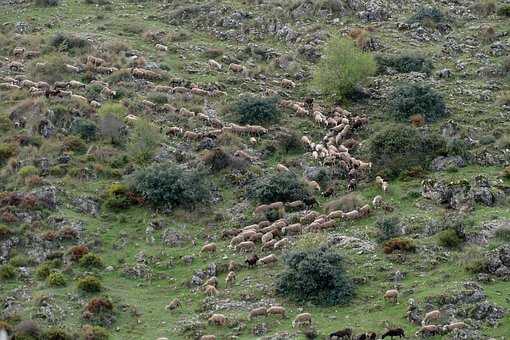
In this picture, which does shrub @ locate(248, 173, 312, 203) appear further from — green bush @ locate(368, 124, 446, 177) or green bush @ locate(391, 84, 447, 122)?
green bush @ locate(391, 84, 447, 122)

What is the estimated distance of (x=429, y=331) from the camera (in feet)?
94.6

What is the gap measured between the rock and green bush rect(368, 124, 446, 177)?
1.37ft

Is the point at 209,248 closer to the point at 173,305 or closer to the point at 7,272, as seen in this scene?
the point at 173,305

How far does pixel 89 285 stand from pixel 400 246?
12.5 m

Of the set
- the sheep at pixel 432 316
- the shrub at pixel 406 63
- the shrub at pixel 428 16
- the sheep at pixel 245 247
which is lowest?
the sheep at pixel 245 247

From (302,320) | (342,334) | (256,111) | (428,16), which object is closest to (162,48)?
(256,111)

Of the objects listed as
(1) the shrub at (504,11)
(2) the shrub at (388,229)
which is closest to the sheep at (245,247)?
(2) the shrub at (388,229)

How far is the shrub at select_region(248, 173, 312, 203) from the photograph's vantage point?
41.1m

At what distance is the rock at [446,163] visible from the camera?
140ft

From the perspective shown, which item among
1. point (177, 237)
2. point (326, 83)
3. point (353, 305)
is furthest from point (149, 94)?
point (353, 305)

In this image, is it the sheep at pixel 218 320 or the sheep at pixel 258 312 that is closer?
the sheep at pixel 218 320

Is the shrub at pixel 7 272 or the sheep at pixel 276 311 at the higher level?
the sheep at pixel 276 311

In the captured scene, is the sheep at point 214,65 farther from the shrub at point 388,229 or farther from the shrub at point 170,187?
the shrub at point 388,229

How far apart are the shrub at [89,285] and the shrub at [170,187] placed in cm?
733
